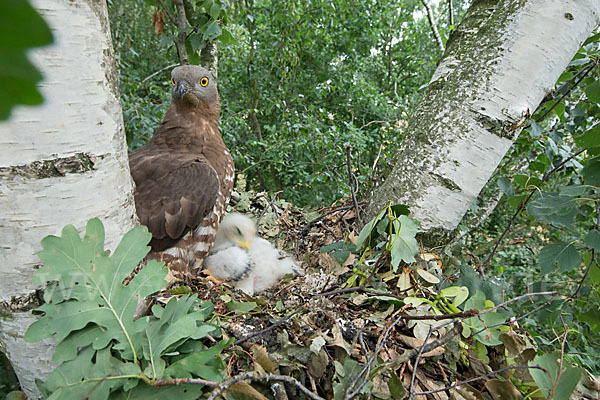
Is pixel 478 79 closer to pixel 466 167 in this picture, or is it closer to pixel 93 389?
pixel 466 167

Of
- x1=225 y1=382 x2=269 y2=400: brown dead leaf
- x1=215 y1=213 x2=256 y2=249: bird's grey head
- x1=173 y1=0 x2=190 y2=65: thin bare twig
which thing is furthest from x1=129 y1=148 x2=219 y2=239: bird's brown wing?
x1=173 y1=0 x2=190 y2=65: thin bare twig

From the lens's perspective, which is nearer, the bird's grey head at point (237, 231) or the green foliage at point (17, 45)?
the green foliage at point (17, 45)

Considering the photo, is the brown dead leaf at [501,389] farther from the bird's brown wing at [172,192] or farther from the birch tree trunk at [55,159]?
the bird's brown wing at [172,192]

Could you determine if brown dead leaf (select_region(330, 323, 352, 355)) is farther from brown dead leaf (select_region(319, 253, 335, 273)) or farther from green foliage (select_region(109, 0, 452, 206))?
green foliage (select_region(109, 0, 452, 206))

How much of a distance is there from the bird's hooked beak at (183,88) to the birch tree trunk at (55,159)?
168 centimetres

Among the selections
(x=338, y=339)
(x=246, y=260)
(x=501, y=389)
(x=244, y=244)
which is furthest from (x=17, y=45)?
(x=244, y=244)

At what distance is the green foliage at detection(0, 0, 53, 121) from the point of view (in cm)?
20

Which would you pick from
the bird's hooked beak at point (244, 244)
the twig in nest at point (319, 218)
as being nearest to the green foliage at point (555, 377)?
the twig in nest at point (319, 218)

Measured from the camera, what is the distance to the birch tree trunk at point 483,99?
5.02 feet

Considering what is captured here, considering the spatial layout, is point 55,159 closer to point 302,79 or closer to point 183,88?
point 183,88

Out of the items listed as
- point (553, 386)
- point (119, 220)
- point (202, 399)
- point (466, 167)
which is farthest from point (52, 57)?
point (466, 167)

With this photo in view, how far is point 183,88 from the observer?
103 inches

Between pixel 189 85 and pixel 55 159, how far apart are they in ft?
6.28

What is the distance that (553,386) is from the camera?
887 millimetres
